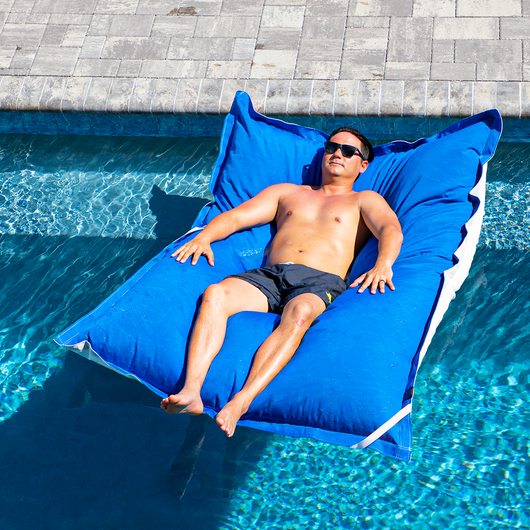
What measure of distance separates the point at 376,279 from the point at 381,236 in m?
0.33

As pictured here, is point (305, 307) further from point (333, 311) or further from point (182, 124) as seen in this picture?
point (182, 124)

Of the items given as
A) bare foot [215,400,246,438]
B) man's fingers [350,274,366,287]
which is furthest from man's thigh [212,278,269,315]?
bare foot [215,400,246,438]

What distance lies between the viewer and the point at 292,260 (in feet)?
10.4

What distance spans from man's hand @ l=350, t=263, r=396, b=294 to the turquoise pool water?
A: 0.59m

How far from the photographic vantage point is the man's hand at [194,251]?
3.12 metres

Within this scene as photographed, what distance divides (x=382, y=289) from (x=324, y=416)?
2.24 ft

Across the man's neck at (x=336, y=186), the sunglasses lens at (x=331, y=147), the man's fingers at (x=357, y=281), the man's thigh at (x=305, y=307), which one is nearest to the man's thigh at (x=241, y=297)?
the man's thigh at (x=305, y=307)

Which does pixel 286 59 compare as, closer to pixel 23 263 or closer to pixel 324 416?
pixel 23 263

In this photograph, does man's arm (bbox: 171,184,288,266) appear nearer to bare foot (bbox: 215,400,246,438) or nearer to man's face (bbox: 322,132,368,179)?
man's face (bbox: 322,132,368,179)

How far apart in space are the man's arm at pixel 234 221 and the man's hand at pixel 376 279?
2.56 ft

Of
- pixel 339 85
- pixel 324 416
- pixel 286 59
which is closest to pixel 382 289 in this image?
pixel 324 416

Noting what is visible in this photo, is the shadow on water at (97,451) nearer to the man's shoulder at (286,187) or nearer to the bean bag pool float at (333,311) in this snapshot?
the bean bag pool float at (333,311)

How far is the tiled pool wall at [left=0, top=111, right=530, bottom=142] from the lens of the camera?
4.44 meters

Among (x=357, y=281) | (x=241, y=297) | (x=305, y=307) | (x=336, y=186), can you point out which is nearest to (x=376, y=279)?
(x=357, y=281)
